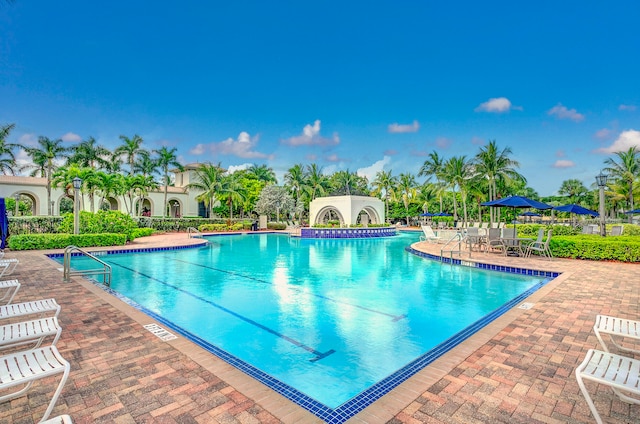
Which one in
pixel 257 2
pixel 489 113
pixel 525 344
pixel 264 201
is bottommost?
pixel 525 344

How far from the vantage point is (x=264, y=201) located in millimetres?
34781

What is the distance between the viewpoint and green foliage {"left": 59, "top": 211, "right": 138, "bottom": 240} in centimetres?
1683

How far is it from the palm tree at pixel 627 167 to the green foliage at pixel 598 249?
2963cm

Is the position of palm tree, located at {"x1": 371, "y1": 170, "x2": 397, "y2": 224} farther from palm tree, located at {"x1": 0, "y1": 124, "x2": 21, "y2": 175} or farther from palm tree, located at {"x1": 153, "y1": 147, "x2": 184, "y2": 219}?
palm tree, located at {"x1": 0, "y1": 124, "x2": 21, "y2": 175}

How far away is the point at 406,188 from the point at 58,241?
3523cm

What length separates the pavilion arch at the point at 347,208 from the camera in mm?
27344

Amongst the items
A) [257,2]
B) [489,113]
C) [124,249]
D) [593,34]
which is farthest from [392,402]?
[489,113]

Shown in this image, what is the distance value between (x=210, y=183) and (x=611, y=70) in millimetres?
30760

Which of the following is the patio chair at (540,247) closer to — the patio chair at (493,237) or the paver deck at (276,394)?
the patio chair at (493,237)

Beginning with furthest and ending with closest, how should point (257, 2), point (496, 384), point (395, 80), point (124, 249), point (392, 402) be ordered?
point (395, 80)
point (257, 2)
point (124, 249)
point (496, 384)
point (392, 402)

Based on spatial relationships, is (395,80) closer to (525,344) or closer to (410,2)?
(410,2)

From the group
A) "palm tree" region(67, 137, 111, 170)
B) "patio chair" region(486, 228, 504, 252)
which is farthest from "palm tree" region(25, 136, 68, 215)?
"patio chair" region(486, 228, 504, 252)

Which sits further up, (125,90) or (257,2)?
(257,2)

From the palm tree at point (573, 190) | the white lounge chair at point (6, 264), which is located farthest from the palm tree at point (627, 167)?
the white lounge chair at point (6, 264)
